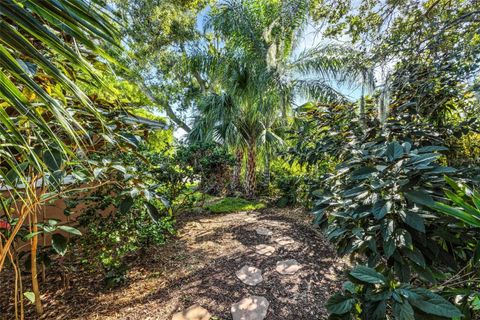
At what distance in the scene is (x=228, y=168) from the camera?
4219 mm

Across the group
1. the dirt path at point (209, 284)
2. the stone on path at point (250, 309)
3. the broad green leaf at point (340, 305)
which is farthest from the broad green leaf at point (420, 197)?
the stone on path at point (250, 309)

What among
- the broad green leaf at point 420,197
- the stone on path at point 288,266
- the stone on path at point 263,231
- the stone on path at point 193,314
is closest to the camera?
the broad green leaf at point 420,197

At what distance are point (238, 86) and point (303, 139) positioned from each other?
302cm

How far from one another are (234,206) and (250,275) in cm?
289

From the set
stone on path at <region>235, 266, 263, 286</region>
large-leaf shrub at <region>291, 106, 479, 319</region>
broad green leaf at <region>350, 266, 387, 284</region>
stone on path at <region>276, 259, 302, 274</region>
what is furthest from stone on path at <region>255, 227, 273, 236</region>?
broad green leaf at <region>350, 266, 387, 284</region>

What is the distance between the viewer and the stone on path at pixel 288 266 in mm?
2250

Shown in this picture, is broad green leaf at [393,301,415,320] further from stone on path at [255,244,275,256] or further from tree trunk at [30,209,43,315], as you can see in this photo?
stone on path at [255,244,275,256]

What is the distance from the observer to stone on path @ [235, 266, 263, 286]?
2086mm

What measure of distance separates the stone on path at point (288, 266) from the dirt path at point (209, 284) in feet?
0.16

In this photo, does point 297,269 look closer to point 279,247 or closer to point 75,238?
point 279,247

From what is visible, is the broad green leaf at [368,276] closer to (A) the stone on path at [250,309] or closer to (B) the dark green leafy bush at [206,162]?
(A) the stone on path at [250,309]

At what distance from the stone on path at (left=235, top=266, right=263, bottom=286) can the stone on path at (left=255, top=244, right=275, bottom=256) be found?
1.16ft

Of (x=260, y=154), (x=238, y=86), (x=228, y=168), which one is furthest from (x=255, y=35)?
(x=228, y=168)

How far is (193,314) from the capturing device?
169cm
